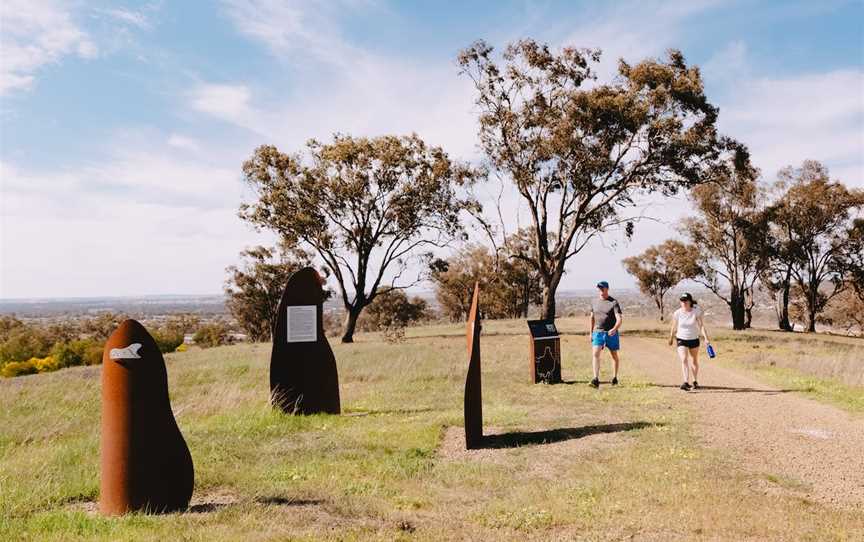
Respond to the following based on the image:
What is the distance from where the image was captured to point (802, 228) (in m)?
40.5

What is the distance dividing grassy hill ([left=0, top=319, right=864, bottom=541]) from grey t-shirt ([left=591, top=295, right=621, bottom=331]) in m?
1.27

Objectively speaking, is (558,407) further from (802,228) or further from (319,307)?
(802,228)

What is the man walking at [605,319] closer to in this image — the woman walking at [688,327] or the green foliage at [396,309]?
the woman walking at [688,327]

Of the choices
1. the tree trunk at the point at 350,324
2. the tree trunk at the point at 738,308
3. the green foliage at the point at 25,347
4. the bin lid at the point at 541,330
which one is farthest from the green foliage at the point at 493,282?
the bin lid at the point at 541,330

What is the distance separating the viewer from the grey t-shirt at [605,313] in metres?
12.2

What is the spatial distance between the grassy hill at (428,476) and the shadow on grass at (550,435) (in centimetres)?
4

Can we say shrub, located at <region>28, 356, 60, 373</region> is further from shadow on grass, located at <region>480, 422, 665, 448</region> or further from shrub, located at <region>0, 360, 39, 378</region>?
shadow on grass, located at <region>480, 422, 665, 448</region>

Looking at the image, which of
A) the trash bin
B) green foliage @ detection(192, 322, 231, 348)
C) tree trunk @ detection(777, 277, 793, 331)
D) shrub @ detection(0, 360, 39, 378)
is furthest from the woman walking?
green foliage @ detection(192, 322, 231, 348)

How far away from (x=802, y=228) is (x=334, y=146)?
98.1 feet

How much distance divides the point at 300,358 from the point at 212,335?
50274 millimetres

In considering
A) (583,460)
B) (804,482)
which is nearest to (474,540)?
(583,460)

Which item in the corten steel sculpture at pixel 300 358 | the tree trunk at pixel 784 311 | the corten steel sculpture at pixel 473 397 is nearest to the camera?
the corten steel sculpture at pixel 473 397

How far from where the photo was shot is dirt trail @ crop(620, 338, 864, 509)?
6.40 metres

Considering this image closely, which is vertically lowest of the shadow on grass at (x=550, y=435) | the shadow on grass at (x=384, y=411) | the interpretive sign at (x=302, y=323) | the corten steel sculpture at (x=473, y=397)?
the shadow on grass at (x=384, y=411)
